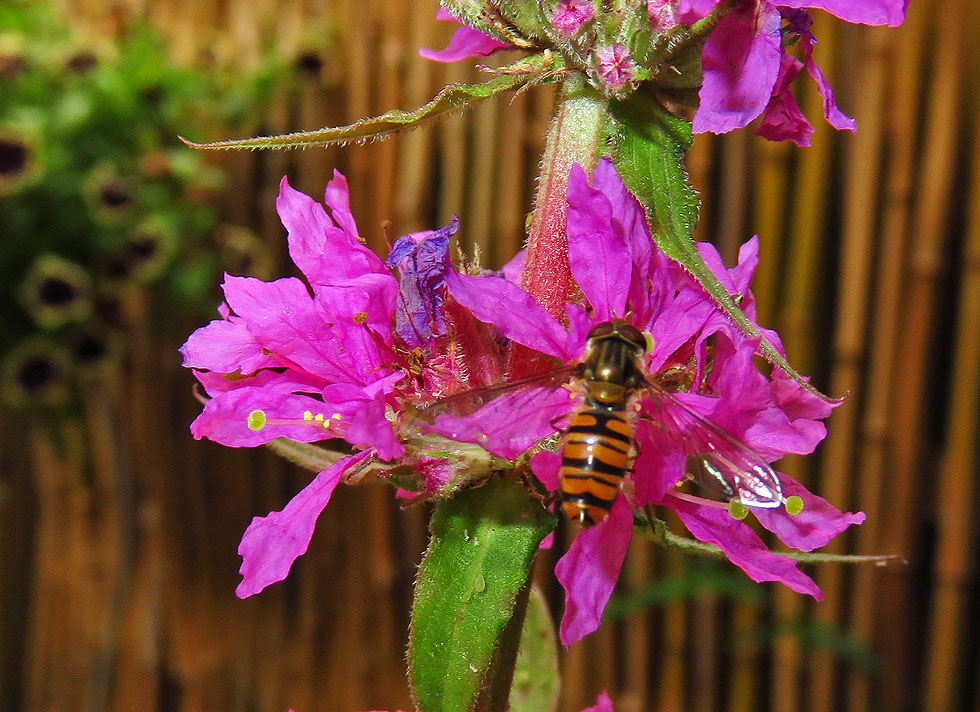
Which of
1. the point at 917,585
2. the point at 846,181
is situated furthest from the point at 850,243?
the point at 917,585

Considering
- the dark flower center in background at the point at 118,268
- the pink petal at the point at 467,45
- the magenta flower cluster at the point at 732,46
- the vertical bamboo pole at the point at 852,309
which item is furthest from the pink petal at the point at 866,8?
the dark flower center in background at the point at 118,268

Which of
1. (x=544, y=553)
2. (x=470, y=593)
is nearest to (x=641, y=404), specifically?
(x=470, y=593)

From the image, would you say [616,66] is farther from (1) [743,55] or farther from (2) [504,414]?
(2) [504,414]

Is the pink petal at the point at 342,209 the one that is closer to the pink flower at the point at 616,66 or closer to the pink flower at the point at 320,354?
the pink flower at the point at 320,354

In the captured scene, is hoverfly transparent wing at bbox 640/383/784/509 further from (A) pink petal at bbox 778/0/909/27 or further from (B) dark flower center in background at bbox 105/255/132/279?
(B) dark flower center in background at bbox 105/255/132/279

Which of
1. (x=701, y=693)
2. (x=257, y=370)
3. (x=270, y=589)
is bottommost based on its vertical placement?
(x=701, y=693)

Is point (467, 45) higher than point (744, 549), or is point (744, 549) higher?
point (467, 45)

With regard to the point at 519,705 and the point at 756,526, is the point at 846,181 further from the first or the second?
the point at 519,705
